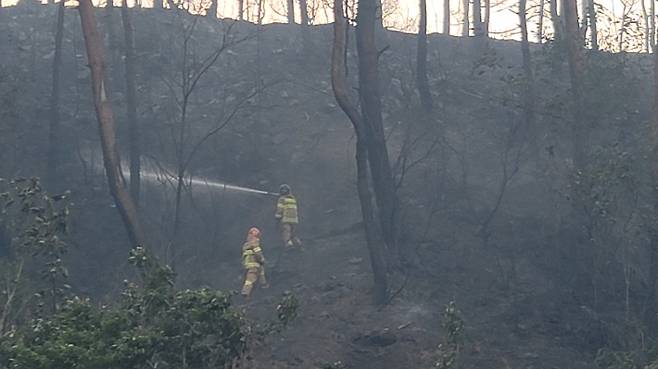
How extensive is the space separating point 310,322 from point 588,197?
5280mm

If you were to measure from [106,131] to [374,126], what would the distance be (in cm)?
513

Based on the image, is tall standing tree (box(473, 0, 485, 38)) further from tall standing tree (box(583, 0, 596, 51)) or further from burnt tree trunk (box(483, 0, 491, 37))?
tall standing tree (box(583, 0, 596, 51))

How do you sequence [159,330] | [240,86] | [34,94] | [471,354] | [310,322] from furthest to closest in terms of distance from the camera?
[240,86]
[34,94]
[310,322]
[471,354]
[159,330]

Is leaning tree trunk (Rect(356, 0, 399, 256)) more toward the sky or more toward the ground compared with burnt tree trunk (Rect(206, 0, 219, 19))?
more toward the ground

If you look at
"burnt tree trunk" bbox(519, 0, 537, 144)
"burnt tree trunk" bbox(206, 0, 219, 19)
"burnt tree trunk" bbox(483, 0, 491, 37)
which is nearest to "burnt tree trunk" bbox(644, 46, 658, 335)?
"burnt tree trunk" bbox(519, 0, 537, 144)

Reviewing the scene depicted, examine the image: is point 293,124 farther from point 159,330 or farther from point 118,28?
point 159,330

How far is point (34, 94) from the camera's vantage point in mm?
27016

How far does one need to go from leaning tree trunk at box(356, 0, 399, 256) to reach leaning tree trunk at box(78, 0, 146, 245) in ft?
15.2

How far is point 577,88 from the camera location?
19.6 metres

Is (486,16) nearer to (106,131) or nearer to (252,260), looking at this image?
(252,260)

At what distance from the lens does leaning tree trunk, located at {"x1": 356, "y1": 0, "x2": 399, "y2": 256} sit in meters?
18.9

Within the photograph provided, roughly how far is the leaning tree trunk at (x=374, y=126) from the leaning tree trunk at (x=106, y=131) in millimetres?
4637

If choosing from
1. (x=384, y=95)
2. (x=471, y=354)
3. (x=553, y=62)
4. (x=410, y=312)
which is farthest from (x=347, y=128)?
(x=471, y=354)

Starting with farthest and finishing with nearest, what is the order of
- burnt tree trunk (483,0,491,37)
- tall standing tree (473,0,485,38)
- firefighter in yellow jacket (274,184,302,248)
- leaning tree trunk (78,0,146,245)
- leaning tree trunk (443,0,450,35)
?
1. leaning tree trunk (443,0,450,35)
2. tall standing tree (473,0,485,38)
3. burnt tree trunk (483,0,491,37)
4. firefighter in yellow jacket (274,184,302,248)
5. leaning tree trunk (78,0,146,245)
